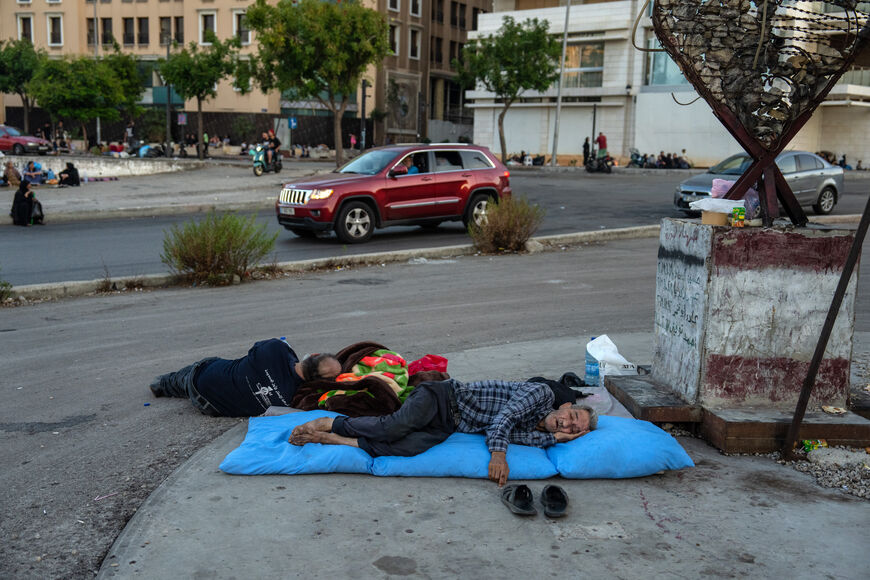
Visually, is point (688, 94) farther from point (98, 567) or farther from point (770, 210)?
point (98, 567)

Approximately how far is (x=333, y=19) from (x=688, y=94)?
78.2 feet

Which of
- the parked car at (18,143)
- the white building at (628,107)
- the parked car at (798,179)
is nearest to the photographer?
the parked car at (798,179)

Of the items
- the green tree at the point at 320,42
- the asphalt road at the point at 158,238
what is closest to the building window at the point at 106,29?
the green tree at the point at 320,42

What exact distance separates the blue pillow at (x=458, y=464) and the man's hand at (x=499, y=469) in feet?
0.21

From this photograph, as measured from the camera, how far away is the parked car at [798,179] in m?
19.1

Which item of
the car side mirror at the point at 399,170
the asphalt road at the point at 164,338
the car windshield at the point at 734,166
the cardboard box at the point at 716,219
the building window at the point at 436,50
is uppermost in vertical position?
the building window at the point at 436,50

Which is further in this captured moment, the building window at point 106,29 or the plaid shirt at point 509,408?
the building window at point 106,29

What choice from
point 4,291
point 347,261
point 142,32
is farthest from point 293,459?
point 142,32

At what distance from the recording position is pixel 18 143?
46.1m

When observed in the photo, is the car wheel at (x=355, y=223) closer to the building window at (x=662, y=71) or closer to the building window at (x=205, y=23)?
the building window at (x=662, y=71)

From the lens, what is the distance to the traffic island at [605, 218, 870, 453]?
508 centimetres

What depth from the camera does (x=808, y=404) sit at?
528cm

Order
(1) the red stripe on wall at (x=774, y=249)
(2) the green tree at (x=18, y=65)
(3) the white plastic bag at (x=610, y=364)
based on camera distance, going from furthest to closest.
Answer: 1. (2) the green tree at (x=18, y=65)
2. (3) the white plastic bag at (x=610, y=364)
3. (1) the red stripe on wall at (x=774, y=249)

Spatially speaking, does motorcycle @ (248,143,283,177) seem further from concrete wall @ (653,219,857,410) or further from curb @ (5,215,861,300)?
concrete wall @ (653,219,857,410)
